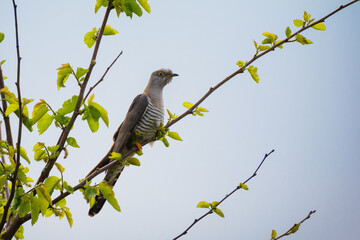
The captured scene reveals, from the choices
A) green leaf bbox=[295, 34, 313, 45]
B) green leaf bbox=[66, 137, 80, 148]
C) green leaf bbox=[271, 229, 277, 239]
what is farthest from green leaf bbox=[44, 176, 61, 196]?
green leaf bbox=[295, 34, 313, 45]

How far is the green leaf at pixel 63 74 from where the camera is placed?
7.31 ft

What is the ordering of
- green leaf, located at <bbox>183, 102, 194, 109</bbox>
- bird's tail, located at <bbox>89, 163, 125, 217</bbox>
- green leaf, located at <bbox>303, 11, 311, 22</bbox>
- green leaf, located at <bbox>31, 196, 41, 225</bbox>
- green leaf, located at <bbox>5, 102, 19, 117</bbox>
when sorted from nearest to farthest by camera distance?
green leaf, located at <bbox>31, 196, 41, 225</bbox> → green leaf, located at <bbox>5, 102, 19, 117</bbox> → green leaf, located at <bbox>303, 11, 311, 22</bbox> → green leaf, located at <bbox>183, 102, 194, 109</bbox> → bird's tail, located at <bbox>89, 163, 125, 217</bbox>

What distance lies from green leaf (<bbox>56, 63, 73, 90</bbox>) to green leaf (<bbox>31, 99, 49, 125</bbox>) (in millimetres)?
172

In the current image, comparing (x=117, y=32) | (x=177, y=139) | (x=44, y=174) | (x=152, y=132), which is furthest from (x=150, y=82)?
(x=44, y=174)

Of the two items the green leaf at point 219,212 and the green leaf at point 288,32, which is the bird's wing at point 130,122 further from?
the green leaf at point 288,32

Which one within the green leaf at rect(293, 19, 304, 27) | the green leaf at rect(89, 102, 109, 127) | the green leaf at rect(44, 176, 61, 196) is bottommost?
the green leaf at rect(44, 176, 61, 196)

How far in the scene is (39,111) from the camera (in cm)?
217

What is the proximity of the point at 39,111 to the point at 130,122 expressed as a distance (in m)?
1.96

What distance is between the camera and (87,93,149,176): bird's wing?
12.4ft

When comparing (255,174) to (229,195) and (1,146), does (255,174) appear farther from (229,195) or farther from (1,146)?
(1,146)

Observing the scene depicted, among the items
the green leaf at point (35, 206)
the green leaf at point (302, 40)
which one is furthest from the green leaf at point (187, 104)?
the green leaf at point (35, 206)

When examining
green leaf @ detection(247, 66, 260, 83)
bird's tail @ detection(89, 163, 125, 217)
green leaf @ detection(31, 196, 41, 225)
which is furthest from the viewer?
bird's tail @ detection(89, 163, 125, 217)

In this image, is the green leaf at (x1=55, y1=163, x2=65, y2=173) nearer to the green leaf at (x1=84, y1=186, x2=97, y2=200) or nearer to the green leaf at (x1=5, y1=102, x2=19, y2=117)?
the green leaf at (x1=84, y1=186, x2=97, y2=200)

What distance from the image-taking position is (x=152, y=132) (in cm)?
421
